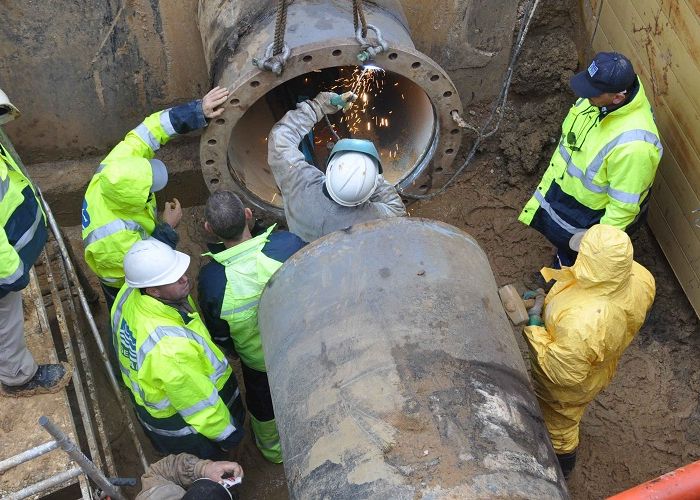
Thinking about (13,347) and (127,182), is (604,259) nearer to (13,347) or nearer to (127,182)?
(127,182)

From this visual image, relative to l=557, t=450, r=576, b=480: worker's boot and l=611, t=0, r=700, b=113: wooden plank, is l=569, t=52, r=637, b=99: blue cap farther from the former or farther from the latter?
l=557, t=450, r=576, b=480: worker's boot

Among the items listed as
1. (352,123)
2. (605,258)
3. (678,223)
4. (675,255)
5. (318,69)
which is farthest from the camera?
(352,123)

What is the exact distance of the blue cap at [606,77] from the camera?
145 inches

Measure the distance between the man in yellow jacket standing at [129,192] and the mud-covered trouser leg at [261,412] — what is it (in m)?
0.95

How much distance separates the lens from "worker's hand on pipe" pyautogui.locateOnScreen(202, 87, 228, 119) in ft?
13.0

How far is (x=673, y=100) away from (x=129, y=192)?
3320 mm

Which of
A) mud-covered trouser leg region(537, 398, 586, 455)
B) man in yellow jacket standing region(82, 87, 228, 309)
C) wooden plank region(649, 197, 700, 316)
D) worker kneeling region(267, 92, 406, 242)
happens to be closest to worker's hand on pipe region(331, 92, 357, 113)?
worker kneeling region(267, 92, 406, 242)

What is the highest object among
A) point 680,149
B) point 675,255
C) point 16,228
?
point 16,228

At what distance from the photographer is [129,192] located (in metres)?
3.69

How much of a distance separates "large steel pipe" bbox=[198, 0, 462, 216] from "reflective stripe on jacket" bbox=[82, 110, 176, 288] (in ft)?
1.10

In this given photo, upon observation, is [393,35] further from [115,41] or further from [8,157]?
[8,157]

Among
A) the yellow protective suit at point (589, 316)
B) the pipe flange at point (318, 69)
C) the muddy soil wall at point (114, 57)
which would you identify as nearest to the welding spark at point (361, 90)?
the muddy soil wall at point (114, 57)

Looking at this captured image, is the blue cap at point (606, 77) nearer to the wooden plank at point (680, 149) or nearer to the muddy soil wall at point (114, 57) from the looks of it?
the wooden plank at point (680, 149)

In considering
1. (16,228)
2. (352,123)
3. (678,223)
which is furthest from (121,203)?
(678,223)
